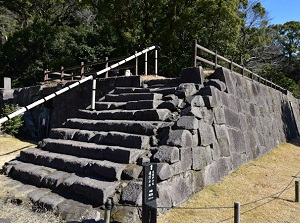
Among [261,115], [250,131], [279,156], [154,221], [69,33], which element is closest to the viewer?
[154,221]

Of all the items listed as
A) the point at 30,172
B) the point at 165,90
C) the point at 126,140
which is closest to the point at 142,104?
the point at 165,90

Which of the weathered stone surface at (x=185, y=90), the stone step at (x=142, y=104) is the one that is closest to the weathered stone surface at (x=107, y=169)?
the stone step at (x=142, y=104)

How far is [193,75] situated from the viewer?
688 centimetres

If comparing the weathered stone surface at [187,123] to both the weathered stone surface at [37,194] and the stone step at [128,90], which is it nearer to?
the stone step at [128,90]

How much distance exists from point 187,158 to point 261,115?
672 centimetres

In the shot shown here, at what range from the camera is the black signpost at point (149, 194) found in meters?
3.17

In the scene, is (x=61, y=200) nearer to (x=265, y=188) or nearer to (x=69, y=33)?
(x=265, y=188)

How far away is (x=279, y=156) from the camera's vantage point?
9594mm

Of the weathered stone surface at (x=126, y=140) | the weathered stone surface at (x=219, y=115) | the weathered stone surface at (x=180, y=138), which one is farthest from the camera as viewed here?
the weathered stone surface at (x=219, y=115)

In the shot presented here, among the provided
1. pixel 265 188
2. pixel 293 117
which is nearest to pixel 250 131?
pixel 265 188

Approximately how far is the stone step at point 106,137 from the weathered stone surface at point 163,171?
73 cm

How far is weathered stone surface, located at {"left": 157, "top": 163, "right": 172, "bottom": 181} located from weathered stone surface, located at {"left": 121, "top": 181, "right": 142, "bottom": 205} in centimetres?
36

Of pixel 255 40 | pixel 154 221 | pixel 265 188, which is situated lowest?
pixel 265 188

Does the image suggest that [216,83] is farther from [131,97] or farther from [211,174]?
[211,174]
